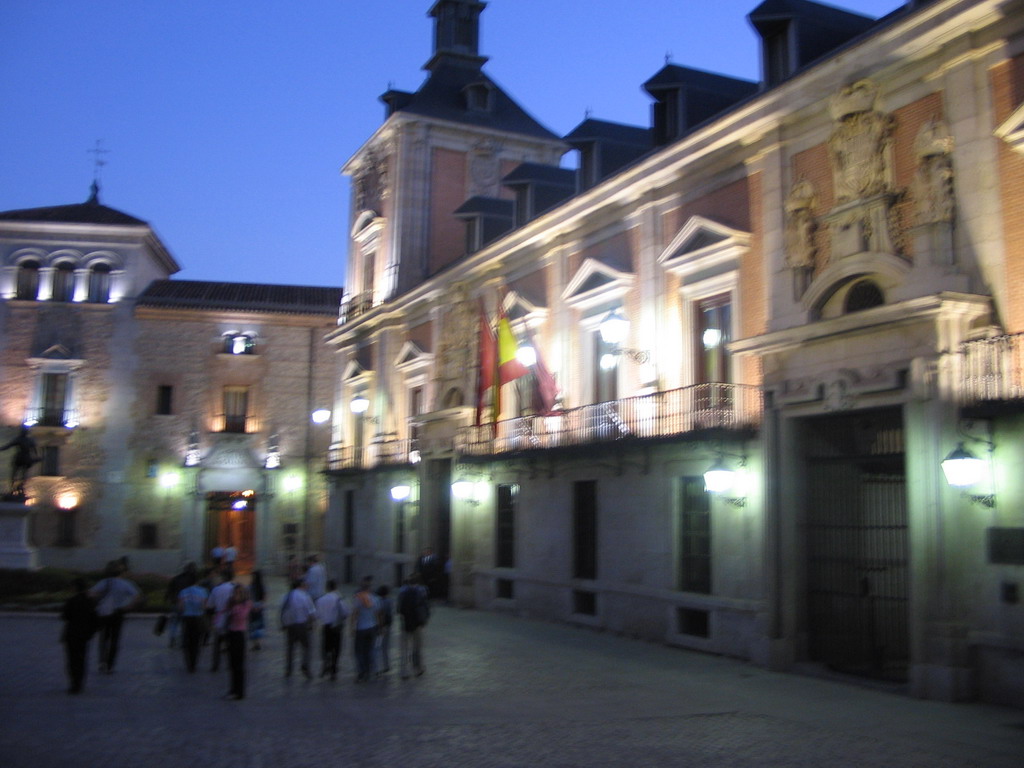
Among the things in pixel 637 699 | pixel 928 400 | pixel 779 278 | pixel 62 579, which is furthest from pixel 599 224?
pixel 62 579

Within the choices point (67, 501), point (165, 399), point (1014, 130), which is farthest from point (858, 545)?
point (67, 501)

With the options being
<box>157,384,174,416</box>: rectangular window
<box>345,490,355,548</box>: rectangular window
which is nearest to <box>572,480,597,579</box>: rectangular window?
<box>345,490,355,548</box>: rectangular window

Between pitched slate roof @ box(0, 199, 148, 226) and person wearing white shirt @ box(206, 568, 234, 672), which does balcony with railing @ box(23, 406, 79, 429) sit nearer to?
pitched slate roof @ box(0, 199, 148, 226)

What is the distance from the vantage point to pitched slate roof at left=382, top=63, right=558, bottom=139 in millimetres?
34312

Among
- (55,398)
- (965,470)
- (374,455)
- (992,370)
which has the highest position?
(55,398)

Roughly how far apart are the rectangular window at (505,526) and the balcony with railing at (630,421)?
109 cm

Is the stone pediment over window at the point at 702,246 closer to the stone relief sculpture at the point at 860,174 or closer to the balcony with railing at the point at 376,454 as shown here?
the stone relief sculpture at the point at 860,174

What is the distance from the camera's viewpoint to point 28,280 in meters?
41.9

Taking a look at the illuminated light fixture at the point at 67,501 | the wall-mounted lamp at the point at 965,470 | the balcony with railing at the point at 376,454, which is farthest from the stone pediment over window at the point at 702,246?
the illuminated light fixture at the point at 67,501

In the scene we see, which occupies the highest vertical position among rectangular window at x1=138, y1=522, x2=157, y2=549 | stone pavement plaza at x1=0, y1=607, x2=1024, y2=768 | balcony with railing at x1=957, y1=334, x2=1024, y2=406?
balcony with railing at x1=957, y1=334, x2=1024, y2=406

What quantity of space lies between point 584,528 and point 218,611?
914 cm

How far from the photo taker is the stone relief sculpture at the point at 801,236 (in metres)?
15.8

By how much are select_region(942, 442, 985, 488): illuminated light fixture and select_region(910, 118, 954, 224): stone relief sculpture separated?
122 inches

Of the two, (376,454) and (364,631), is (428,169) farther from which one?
(364,631)
